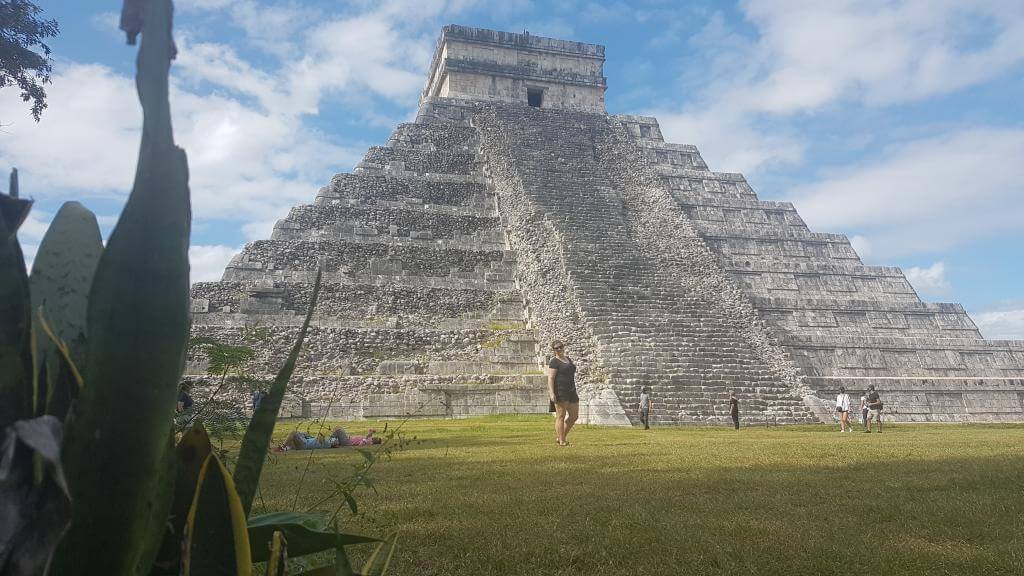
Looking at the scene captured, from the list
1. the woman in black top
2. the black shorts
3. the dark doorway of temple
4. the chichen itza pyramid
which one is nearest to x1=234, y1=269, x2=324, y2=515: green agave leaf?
the woman in black top

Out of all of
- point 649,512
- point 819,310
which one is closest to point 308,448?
point 649,512

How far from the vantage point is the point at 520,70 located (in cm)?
2444

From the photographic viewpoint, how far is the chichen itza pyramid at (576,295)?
45.3 ft

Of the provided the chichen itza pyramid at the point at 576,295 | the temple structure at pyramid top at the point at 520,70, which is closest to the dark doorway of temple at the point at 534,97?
the temple structure at pyramid top at the point at 520,70

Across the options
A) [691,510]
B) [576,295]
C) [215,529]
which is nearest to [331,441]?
[691,510]

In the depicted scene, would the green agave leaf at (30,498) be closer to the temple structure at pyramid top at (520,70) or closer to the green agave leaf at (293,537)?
the green agave leaf at (293,537)

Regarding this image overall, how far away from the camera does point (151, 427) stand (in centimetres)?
86

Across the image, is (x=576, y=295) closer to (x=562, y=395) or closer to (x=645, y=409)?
(x=645, y=409)

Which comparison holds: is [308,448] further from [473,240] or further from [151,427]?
[473,240]

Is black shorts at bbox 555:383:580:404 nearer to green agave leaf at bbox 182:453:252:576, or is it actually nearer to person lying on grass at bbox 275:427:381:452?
person lying on grass at bbox 275:427:381:452

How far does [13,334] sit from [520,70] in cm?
2469

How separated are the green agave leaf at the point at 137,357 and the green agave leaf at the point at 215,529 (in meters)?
0.05

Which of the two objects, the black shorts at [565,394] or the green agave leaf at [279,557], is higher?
the black shorts at [565,394]

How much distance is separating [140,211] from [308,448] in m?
7.63
